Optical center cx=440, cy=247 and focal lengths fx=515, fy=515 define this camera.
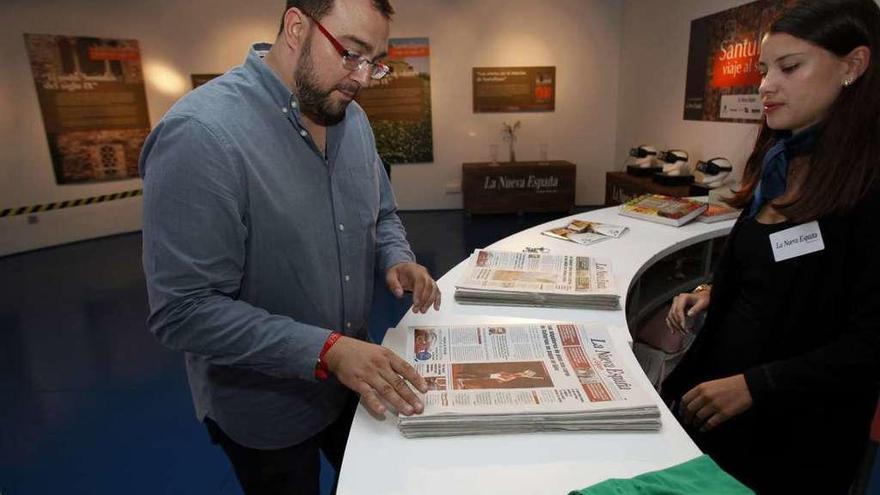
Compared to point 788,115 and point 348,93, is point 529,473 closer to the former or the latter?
point 348,93

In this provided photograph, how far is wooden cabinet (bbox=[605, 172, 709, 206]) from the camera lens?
399 cm

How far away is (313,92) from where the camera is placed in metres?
0.99

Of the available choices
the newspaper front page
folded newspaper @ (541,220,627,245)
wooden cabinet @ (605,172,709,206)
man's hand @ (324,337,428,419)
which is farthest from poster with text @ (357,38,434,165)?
man's hand @ (324,337,428,419)

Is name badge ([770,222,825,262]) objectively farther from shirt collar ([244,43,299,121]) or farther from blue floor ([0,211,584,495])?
blue floor ([0,211,584,495])

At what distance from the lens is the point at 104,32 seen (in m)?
5.39

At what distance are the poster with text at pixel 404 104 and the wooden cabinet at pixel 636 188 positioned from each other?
2354mm

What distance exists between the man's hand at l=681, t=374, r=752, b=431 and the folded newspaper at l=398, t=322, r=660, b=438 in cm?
20

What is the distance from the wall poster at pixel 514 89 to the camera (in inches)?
242

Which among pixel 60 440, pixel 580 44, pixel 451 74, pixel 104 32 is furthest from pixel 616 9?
pixel 60 440

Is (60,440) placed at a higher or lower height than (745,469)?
lower

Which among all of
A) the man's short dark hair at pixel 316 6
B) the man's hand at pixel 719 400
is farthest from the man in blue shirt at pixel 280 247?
the man's hand at pixel 719 400

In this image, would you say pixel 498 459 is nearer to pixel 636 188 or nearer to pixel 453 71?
pixel 636 188

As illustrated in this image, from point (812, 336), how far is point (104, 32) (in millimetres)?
6557

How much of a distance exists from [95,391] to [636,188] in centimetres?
419
